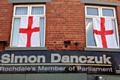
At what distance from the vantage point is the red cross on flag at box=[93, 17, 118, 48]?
9500 millimetres

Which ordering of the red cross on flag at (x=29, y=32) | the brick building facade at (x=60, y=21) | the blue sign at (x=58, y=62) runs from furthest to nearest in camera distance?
the red cross on flag at (x=29, y=32) < the brick building facade at (x=60, y=21) < the blue sign at (x=58, y=62)

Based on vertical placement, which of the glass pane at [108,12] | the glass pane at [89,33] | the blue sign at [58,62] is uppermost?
the glass pane at [108,12]

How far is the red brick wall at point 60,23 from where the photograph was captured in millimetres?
9289

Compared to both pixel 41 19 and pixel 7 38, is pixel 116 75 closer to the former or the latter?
pixel 41 19

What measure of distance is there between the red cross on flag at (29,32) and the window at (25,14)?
6.1 inches

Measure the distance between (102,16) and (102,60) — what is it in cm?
205

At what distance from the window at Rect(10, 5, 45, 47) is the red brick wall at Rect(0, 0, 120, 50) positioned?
215 mm

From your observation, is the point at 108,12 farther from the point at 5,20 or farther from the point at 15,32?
the point at 5,20

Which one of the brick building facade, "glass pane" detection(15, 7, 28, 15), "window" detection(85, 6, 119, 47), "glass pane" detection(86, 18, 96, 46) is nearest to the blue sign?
the brick building facade

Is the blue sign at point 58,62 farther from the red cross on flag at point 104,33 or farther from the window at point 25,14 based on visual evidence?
the window at point 25,14

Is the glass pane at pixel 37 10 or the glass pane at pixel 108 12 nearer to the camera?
the glass pane at pixel 37 10

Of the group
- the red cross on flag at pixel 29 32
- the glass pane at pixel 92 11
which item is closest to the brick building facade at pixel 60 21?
the glass pane at pixel 92 11

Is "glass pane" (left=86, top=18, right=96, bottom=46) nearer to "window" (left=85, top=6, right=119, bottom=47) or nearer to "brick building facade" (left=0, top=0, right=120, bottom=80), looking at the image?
"window" (left=85, top=6, right=119, bottom=47)

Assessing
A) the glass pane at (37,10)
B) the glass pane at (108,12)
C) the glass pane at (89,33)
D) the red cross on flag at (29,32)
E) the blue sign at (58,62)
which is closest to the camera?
the blue sign at (58,62)
